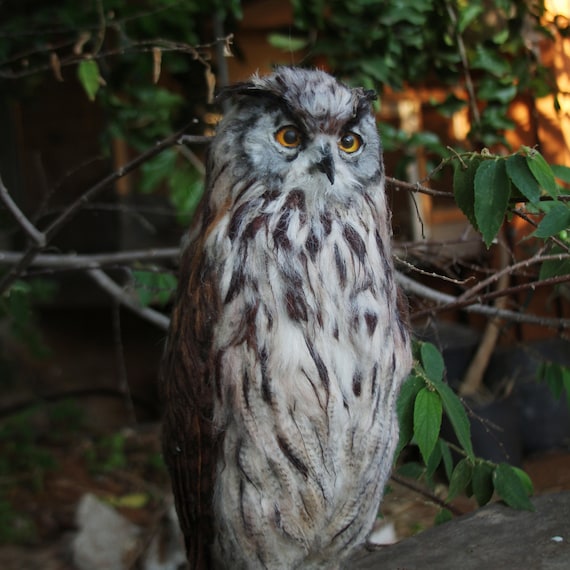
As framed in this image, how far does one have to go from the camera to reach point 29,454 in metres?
5.06

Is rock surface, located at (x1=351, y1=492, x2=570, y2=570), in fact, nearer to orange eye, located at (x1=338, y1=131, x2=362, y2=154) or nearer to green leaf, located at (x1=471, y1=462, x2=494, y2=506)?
green leaf, located at (x1=471, y1=462, x2=494, y2=506)

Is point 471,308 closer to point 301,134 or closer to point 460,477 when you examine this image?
point 460,477

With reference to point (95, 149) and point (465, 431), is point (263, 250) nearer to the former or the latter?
point (465, 431)

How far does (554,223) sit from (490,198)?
15 cm

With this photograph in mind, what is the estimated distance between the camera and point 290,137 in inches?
Answer: 56.9

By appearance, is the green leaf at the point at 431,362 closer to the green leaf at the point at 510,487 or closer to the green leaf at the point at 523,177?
the green leaf at the point at 510,487

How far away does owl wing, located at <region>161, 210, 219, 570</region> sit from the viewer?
1563mm

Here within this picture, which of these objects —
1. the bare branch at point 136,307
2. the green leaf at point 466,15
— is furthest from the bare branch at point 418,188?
A: the bare branch at point 136,307

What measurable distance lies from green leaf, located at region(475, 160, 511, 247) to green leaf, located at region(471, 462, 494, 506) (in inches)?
29.5

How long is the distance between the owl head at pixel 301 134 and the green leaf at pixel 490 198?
24cm

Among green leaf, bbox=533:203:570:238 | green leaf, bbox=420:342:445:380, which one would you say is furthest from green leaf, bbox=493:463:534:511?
green leaf, bbox=533:203:570:238

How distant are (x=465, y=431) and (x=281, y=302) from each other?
583 mm

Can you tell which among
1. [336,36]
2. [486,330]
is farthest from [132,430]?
[336,36]

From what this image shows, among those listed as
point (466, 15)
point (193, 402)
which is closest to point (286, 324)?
point (193, 402)
